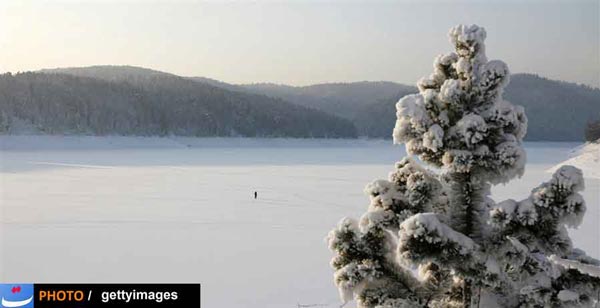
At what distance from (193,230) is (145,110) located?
13589cm

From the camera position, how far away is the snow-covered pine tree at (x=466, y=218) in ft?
10.6

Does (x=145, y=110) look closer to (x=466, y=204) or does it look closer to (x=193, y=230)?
(x=193, y=230)

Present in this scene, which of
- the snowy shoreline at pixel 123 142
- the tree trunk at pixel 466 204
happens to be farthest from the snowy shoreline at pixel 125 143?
the tree trunk at pixel 466 204

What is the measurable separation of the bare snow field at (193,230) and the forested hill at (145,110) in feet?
299

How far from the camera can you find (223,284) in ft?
40.8

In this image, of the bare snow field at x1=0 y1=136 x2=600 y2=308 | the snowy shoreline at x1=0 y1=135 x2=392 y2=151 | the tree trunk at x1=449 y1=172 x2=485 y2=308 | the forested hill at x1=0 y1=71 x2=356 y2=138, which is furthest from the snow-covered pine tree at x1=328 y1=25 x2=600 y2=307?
the forested hill at x1=0 y1=71 x2=356 y2=138

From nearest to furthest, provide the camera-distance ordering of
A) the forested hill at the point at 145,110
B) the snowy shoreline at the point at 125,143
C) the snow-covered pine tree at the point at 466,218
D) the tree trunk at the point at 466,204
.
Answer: the snow-covered pine tree at the point at 466,218 → the tree trunk at the point at 466,204 → the snowy shoreline at the point at 125,143 → the forested hill at the point at 145,110

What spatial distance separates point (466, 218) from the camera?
3580 millimetres

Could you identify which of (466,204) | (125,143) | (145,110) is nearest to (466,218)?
(466,204)

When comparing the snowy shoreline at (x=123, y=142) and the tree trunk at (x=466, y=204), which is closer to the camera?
the tree trunk at (x=466, y=204)

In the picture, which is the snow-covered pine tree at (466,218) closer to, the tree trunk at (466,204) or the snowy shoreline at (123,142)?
the tree trunk at (466,204)

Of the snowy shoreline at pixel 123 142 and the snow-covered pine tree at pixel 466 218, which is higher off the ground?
the snow-covered pine tree at pixel 466 218

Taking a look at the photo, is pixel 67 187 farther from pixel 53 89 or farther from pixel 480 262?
pixel 53 89

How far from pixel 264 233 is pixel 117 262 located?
222 inches
